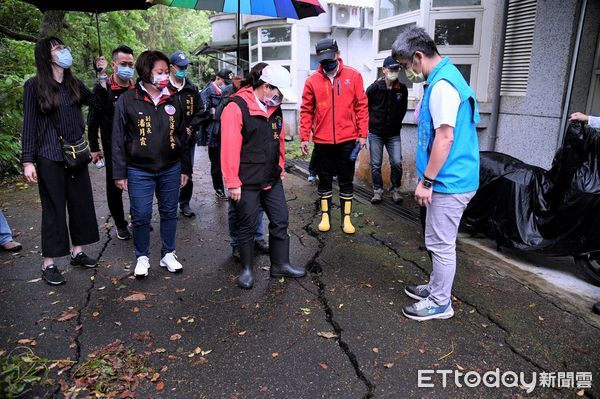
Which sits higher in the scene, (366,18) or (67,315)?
(366,18)

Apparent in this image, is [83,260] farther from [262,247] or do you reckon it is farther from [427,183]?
[427,183]

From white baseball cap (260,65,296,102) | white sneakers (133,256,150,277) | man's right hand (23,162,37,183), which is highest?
white baseball cap (260,65,296,102)

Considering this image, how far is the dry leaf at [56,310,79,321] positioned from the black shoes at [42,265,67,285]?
1.70ft

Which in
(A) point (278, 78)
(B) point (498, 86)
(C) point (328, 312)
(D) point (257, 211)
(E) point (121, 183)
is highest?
(A) point (278, 78)

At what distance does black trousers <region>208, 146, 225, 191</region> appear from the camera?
6270mm

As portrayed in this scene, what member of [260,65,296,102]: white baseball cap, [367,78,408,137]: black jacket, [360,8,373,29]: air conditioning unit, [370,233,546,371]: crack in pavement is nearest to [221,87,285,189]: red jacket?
[260,65,296,102]: white baseball cap

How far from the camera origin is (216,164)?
253 inches

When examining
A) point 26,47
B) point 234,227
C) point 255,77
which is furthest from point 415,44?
point 26,47

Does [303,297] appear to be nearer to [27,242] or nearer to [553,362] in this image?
[553,362]

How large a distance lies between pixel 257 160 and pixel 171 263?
135 centimetres

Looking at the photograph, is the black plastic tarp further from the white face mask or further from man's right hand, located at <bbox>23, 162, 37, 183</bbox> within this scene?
man's right hand, located at <bbox>23, 162, 37, 183</bbox>

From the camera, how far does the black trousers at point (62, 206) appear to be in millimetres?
3650

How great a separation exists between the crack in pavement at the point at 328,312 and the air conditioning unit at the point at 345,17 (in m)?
10.00

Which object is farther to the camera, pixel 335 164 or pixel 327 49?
pixel 335 164
